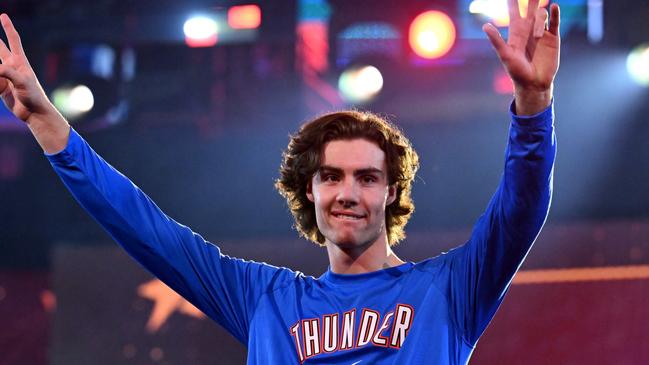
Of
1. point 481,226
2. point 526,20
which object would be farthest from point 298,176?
point 526,20

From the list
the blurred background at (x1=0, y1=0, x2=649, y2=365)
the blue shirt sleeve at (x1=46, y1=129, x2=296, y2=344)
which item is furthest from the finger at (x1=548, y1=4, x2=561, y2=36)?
the blurred background at (x1=0, y1=0, x2=649, y2=365)

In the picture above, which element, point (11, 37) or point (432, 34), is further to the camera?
point (432, 34)

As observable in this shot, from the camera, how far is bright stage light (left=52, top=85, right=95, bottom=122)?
5.43 meters

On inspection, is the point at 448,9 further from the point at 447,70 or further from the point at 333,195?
the point at 333,195

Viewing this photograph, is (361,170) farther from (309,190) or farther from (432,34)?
(432,34)

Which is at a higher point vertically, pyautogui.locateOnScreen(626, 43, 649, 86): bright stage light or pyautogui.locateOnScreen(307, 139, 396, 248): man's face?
pyautogui.locateOnScreen(626, 43, 649, 86): bright stage light

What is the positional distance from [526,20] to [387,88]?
3346mm

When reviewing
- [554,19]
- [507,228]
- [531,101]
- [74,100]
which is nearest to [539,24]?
[554,19]

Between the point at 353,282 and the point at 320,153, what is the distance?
0.37 metres

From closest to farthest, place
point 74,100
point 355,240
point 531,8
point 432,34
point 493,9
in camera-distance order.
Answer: point 531,8, point 355,240, point 493,9, point 432,34, point 74,100

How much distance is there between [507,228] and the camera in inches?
82.2

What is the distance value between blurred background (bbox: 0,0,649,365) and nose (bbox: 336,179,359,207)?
279cm

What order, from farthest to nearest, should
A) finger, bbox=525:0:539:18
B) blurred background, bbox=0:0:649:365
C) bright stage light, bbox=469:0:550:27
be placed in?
blurred background, bbox=0:0:649:365 → bright stage light, bbox=469:0:550:27 → finger, bbox=525:0:539:18

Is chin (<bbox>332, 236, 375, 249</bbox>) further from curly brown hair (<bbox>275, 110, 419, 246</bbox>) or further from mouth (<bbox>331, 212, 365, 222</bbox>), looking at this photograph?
curly brown hair (<bbox>275, 110, 419, 246</bbox>)
